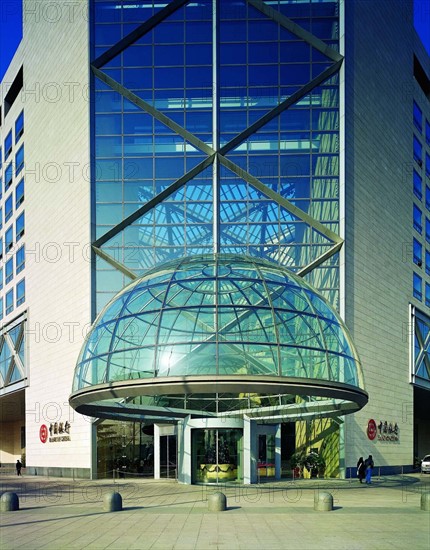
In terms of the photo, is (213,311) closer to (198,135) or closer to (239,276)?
(239,276)

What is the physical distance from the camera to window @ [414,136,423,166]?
56.3m

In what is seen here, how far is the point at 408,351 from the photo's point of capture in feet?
170

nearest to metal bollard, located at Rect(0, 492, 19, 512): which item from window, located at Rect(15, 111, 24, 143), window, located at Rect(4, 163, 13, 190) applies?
window, located at Rect(15, 111, 24, 143)

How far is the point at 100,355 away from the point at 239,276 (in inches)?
215

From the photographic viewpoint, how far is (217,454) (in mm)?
32719

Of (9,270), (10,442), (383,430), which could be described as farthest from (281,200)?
(10,442)

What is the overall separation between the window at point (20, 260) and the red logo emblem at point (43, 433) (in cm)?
1297

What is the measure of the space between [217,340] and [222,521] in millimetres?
6222

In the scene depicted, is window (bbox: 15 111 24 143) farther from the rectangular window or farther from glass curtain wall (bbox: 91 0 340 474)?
the rectangular window

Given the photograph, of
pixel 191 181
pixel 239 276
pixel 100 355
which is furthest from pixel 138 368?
pixel 191 181

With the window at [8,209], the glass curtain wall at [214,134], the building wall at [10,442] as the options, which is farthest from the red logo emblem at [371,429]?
the building wall at [10,442]

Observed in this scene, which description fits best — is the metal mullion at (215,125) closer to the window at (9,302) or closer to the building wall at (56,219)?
the building wall at (56,219)

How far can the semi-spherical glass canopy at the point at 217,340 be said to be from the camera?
80.2 feet

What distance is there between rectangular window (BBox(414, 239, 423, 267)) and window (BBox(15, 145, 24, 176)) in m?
28.4
